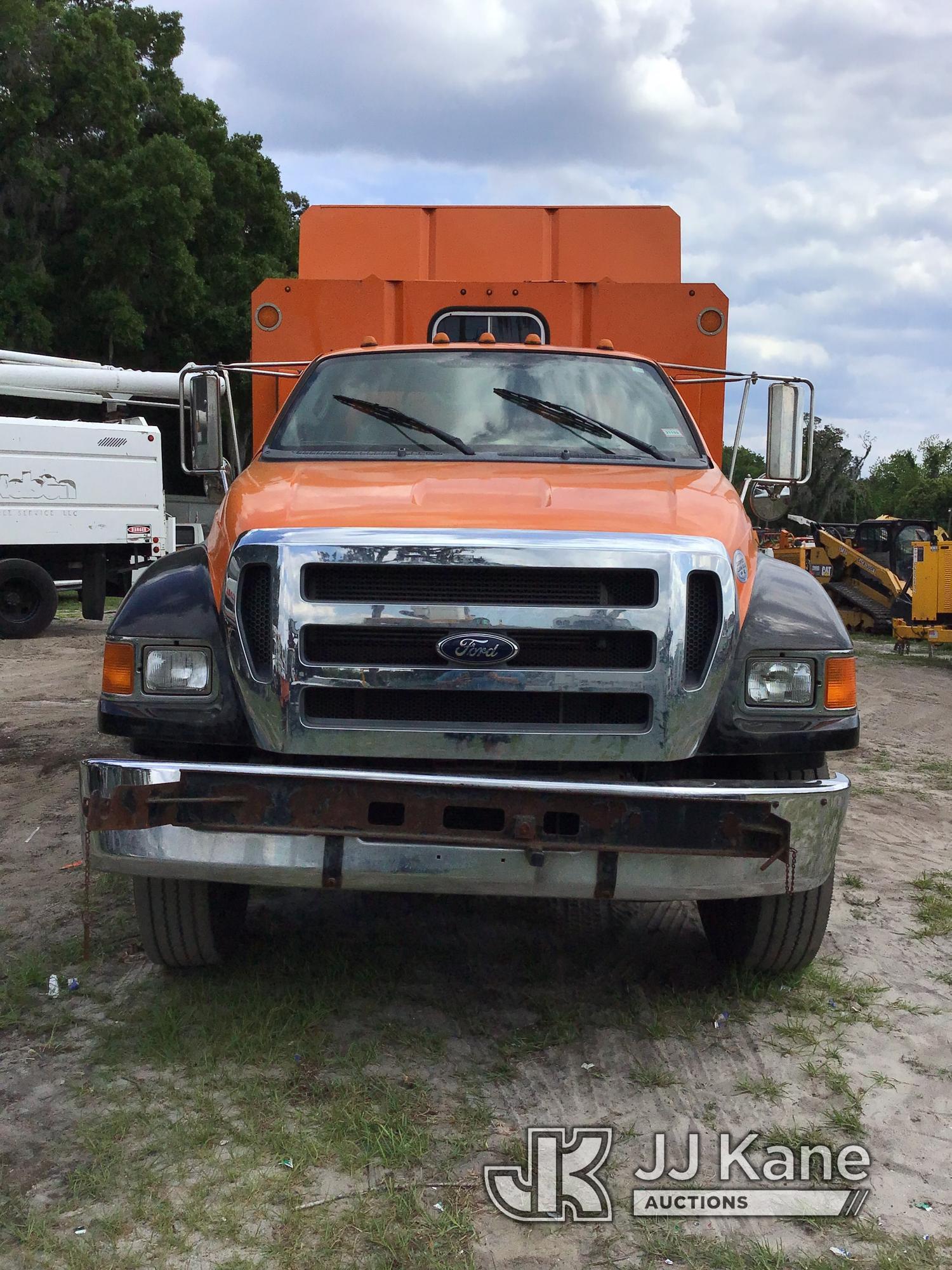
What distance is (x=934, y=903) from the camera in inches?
203

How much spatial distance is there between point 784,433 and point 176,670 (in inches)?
128

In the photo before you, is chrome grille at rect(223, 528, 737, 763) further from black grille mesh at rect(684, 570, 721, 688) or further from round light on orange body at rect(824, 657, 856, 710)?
round light on orange body at rect(824, 657, 856, 710)

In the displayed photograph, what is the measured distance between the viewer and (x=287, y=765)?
11.3 feet

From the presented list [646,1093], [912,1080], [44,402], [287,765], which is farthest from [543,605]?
[44,402]

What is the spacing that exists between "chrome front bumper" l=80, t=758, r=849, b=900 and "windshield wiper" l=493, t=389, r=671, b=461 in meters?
1.67

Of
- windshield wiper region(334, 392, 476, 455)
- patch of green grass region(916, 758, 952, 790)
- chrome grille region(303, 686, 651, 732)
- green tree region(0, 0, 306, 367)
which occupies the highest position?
green tree region(0, 0, 306, 367)

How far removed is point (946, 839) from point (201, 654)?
14.7ft

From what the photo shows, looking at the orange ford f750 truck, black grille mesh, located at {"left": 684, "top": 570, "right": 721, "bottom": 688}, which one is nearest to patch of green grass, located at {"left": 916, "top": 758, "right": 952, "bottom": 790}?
the orange ford f750 truck

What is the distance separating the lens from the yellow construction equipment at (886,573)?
18.5 meters

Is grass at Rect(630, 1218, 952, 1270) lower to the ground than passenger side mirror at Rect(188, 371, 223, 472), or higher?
lower

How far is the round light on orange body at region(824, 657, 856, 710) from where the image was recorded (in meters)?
3.54

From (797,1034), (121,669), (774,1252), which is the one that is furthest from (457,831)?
(797,1034)

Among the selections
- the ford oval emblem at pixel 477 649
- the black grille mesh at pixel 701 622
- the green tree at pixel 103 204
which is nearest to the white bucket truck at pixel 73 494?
the green tree at pixel 103 204

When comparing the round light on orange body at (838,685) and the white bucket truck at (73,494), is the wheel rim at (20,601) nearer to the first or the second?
the white bucket truck at (73,494)
